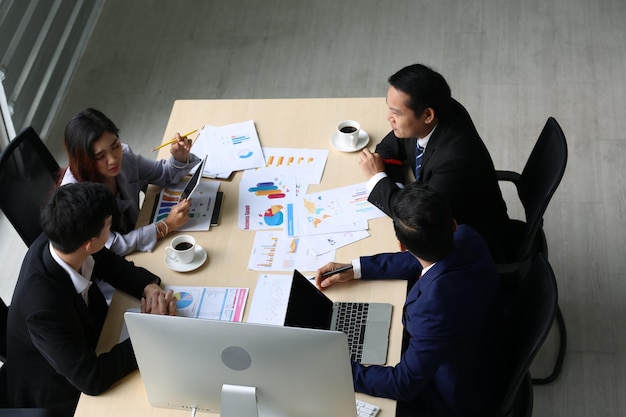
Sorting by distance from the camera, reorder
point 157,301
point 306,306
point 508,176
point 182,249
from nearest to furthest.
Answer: point 306,306, point 157,301, point 182,249, point 508,176

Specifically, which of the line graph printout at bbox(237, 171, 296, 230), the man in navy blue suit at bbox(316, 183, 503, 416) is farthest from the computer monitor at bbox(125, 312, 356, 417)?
the line graph printout at bbox(237, 171, 296, 230)

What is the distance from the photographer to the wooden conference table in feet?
7.79

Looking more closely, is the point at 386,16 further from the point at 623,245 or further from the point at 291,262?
the point at 291,262

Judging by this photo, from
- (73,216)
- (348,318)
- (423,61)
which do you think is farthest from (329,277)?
(423,61)

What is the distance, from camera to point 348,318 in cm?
254

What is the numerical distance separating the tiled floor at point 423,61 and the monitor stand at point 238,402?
198cm

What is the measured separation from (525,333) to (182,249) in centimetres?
122

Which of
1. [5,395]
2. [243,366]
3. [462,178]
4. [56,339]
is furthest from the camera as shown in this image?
[462,178]

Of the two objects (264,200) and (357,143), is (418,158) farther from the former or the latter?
(264,200)

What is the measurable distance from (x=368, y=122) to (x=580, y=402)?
143 centimetres

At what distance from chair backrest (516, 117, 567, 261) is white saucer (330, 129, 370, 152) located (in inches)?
25.4

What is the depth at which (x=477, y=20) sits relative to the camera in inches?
197

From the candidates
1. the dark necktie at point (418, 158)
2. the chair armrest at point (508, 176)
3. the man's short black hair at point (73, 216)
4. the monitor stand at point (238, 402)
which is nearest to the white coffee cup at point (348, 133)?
the dark necktie at point (418, 158)

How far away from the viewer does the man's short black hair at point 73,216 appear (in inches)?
92.1
